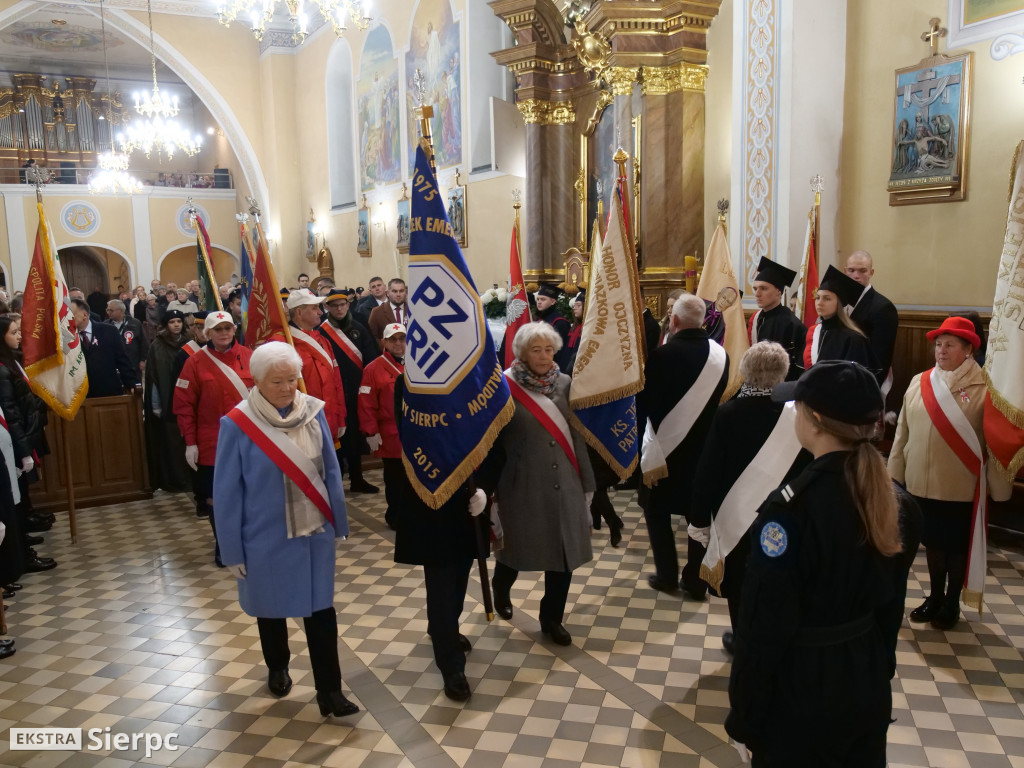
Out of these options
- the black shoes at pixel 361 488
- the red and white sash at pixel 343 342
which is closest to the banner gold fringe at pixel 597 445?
the red and white sash at pixel 343 342

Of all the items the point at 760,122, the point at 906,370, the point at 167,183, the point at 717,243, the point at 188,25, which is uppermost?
the point at 188,25

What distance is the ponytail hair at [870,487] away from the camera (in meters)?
1.93

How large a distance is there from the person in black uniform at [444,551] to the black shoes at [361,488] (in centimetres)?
384

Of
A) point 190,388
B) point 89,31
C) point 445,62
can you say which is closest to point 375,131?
point 445,62

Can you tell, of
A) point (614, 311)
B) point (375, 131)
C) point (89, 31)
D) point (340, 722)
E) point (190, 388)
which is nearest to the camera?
point (340, 722)

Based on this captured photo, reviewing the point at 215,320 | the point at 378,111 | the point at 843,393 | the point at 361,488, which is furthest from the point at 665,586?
the point at 378,111

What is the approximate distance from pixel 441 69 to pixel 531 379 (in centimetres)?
1117

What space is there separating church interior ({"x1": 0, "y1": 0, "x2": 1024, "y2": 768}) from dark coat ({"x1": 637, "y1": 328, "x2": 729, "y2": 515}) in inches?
25.6

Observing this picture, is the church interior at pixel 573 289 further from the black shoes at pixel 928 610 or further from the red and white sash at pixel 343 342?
the red and white sash at pixel 343 342

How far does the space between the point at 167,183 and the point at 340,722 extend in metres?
23.9

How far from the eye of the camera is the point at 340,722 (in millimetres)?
3531

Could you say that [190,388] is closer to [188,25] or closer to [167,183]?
[188,25]

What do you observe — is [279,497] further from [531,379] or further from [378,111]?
Answer: [378,111]

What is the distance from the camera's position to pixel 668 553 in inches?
191
